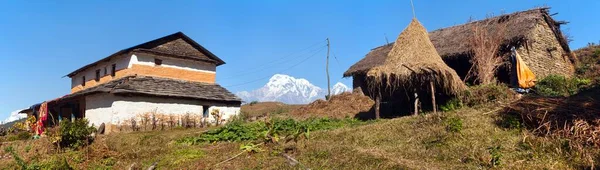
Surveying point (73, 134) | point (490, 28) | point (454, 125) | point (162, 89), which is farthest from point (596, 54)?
point (73, 134)

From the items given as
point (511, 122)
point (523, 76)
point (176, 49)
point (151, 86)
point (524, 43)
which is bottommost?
point (511, 122)

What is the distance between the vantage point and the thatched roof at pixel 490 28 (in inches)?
791

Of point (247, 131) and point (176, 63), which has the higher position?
point (176, 63)

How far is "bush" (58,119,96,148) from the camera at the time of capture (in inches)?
511

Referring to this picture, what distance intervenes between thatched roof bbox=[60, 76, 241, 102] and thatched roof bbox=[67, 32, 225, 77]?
1.39m

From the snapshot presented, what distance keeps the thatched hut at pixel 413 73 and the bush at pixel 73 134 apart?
9484 millimetres

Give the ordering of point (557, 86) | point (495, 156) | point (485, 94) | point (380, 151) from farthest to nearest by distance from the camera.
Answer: point (557, 86) → point (485, 94) → point (380, 151) → point (495, 156)

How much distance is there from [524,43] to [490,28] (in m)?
2.15

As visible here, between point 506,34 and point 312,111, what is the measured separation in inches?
430

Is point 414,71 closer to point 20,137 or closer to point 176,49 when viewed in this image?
point 176,49

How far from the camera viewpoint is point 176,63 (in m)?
25.3

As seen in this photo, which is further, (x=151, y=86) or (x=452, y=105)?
(x=151, y=86)

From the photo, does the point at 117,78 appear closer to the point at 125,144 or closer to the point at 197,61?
the point at 197,61

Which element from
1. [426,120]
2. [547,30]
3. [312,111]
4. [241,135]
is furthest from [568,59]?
[241,135]
